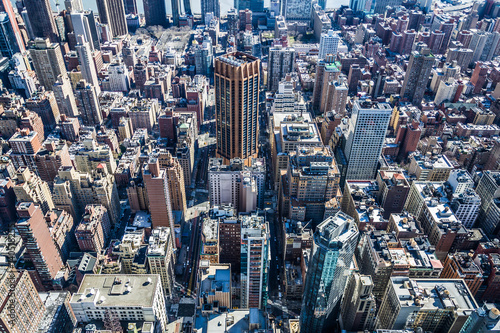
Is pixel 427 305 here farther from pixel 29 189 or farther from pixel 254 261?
pixel 29 189

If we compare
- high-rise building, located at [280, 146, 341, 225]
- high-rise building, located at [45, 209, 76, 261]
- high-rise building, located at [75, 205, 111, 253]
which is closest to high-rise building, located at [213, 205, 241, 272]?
high-rise building, located at [280, 146, 341, 225]

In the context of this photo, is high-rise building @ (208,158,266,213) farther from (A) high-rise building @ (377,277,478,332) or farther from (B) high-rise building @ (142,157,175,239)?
(A) high-rise building @ (377,277,478,332)

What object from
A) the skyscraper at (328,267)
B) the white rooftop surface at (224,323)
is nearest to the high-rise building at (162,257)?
the white rooftop surface at (224,323)

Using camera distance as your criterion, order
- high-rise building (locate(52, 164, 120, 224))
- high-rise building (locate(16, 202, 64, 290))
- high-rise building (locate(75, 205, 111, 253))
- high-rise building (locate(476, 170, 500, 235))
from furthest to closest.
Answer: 1. high-rise building (locate(52, 164, 120, 224))
2. high-rise building (locate(476, 170, 500, 235))
3. high-rise building (locate(75, 205, 111, 253))
4. high-rise building (locate(16, 202, 64, 290))

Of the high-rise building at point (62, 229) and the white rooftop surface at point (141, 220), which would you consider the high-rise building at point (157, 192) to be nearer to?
the white rooftop surface at point (141, 220)

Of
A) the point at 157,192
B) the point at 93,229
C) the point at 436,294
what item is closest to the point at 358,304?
the point at 436,294

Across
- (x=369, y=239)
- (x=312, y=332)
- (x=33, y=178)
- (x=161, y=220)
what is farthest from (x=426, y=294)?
(x=33, y=178)
